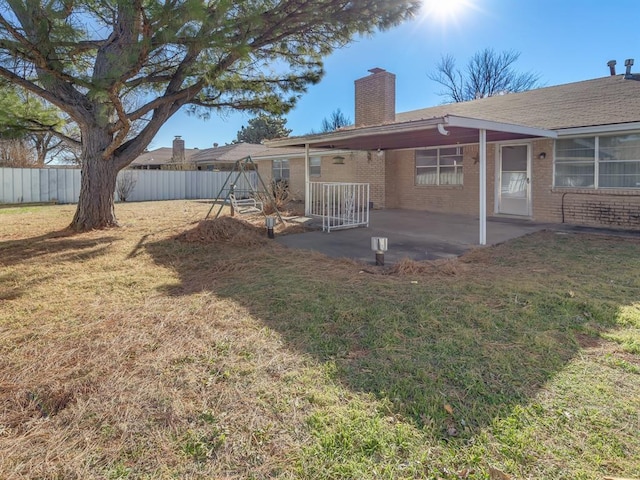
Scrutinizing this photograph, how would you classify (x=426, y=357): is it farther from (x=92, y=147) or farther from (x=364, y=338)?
(x=92, y=147)

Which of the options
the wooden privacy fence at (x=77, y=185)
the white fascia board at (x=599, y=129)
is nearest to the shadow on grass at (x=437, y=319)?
the white fascia board at (x=599, y=129)

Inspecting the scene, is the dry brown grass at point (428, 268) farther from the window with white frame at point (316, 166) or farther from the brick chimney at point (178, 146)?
the brick chimney at point (178, 146)

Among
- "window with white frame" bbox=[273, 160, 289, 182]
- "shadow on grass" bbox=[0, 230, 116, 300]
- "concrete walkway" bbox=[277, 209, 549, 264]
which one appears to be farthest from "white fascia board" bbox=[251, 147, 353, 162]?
"shadow on grass" bbox=[0, 230, 116, 300]

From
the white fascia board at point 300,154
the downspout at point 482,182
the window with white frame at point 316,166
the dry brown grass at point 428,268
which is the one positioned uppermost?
the white fascia board at point 300,154

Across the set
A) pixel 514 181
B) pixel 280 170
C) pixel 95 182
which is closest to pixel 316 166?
pixel 280 170

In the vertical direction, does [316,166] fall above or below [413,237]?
above

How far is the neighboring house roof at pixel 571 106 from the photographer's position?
31.6 feet

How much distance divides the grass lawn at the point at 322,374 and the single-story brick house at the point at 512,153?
144 inches

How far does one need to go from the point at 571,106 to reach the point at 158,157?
31.7 m

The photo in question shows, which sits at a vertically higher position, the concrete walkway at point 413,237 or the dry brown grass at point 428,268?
the concrete walkway at point 413,237

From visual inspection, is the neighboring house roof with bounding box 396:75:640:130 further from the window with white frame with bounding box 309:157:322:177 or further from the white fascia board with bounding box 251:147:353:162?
the window with white frame with bounding box 309:157:322:177

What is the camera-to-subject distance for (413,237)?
898 centimetres

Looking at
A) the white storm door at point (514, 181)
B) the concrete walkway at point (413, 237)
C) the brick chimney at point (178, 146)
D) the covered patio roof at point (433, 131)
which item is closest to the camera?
the covered patio roof at point (433, 131)

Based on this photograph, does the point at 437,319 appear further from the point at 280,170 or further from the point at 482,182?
the point at 280,170
